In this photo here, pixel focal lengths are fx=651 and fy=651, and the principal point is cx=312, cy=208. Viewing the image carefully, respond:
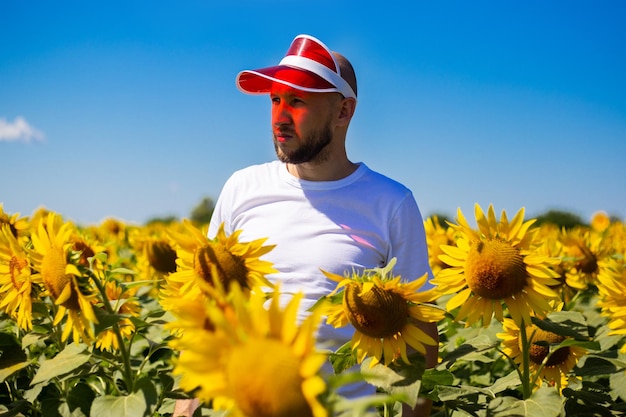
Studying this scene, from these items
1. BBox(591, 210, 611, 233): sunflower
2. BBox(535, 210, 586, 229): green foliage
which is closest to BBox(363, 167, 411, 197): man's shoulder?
BBox(591, 210, 611, 233): sunflower

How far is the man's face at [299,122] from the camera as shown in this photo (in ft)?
8.67

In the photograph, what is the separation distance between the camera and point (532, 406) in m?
2.10

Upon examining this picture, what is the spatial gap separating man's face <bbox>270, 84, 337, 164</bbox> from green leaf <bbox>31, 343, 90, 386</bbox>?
1129 millimetres

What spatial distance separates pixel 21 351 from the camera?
267 centimetres

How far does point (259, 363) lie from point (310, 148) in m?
1.71

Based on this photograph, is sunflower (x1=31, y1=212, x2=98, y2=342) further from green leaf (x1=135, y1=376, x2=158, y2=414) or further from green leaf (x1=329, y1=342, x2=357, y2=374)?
green leaf (x1=329, y1=342, x2=357, y2=374)

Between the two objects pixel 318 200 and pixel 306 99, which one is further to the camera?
pixel 318 200

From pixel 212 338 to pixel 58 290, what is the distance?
41.9 inches

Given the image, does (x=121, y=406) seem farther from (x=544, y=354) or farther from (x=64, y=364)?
(x=544, y=354)

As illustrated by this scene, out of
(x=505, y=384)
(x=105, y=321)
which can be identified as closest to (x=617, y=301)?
(x=505, y=384)

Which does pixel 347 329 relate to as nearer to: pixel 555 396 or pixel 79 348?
pixel 555 396

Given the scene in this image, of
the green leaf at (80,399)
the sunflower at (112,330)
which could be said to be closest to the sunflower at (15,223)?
the sunflower at (112,330)

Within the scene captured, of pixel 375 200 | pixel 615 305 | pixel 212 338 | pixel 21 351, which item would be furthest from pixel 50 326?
pixel 615 305

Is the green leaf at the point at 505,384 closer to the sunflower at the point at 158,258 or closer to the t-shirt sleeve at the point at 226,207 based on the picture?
the t-shirt sleeve at the point at 226,207
